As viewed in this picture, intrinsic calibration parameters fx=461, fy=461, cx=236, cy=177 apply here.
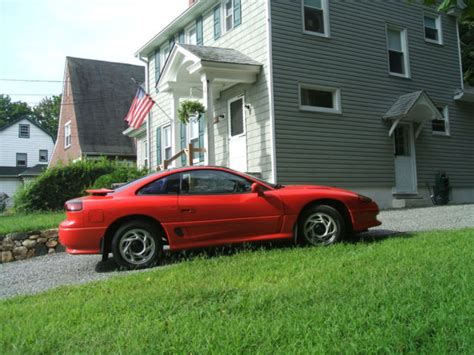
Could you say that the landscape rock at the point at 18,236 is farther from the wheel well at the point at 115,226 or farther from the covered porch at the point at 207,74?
the covered porch at the point at 207,74

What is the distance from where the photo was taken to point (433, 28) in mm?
16375

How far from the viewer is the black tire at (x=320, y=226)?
675cm

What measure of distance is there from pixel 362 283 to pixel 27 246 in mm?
6556

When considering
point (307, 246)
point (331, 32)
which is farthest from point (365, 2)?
point (307, 246)

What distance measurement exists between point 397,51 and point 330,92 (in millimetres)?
3417

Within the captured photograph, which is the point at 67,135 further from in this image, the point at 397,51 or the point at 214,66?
the point at 397,51

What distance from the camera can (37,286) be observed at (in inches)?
232

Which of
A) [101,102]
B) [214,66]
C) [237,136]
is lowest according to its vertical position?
[237,136]

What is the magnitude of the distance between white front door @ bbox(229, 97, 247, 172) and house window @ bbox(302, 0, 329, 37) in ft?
9.41

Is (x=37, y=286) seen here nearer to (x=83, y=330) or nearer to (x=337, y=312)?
(x=83, y=330)

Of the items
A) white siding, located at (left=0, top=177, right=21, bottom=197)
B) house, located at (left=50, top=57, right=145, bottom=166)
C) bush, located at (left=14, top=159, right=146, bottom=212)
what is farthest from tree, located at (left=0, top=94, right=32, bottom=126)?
bush, located at (left=14, top=159, right=146, bottom=212)

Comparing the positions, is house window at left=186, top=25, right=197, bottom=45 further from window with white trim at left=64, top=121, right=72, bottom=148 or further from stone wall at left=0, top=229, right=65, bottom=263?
window with white trim at left=64, top=121, right=72, bottom=148

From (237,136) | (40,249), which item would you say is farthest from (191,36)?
(40,249)

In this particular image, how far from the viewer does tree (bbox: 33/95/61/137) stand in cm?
6203
